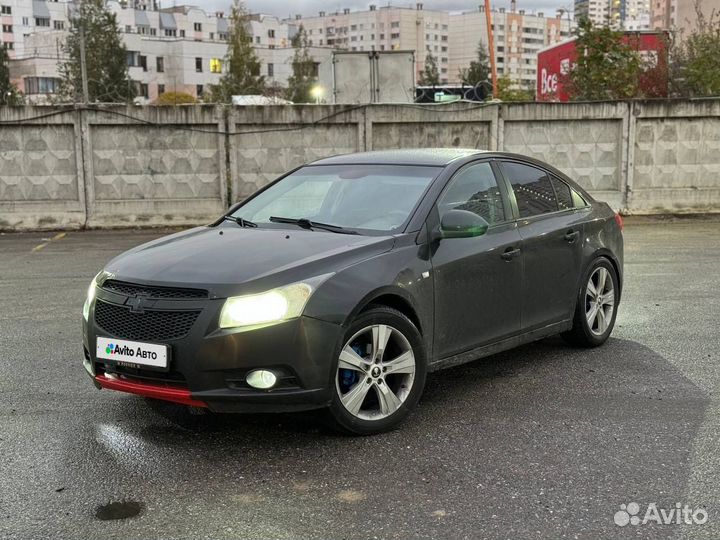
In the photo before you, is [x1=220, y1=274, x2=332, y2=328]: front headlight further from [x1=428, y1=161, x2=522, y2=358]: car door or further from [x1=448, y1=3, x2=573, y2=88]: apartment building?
[x1=448, y1=3, x2=573, y2=88]: apartment building

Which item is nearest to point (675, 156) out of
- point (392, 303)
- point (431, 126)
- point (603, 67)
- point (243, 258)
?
point (603, 67)

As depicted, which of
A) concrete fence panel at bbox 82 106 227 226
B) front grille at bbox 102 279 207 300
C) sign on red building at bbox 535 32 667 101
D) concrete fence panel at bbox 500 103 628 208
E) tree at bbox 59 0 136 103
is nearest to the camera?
front grille at bbox 102 279 207 300

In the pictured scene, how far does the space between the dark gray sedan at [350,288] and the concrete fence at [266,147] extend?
380 inches

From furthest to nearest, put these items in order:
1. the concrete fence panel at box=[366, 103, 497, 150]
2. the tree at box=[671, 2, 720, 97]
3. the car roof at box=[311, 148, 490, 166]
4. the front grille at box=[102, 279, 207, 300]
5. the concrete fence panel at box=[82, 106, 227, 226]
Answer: the tree at box=[671, 2, 720, 97] < the concrete fence panel at box=[366, 103, 497, 150] < the concrete fence panel at box=[82, 106, 227, 226] < the car roof at box=[311, 148, 490, 166] < the front grille at box=[102, 279, 207, 300]

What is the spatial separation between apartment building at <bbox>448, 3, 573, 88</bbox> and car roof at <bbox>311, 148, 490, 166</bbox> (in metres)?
169

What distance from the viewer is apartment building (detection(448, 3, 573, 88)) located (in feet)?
563

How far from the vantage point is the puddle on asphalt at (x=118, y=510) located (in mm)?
3539

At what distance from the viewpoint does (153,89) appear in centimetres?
10425

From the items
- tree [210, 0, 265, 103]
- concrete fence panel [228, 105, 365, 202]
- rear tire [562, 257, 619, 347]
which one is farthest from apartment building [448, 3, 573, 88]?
rear tire [562, 257, 619, 347]

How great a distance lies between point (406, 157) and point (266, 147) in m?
10.2

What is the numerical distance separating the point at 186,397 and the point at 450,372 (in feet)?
7.40

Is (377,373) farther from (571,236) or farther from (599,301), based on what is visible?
(599,301)

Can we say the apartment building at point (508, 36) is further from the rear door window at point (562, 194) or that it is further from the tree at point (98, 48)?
the rear door window at point (562, 194)

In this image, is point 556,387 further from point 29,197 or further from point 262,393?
point 29,197
